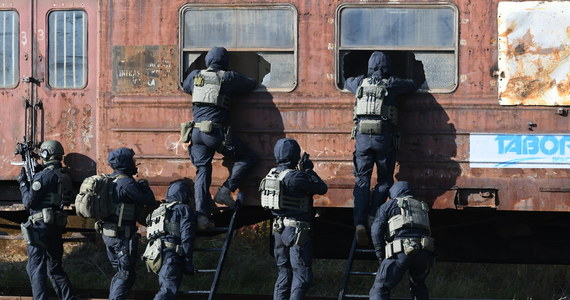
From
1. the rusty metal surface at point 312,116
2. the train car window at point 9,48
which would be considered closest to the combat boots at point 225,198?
the rusty metal surface at point 312,116

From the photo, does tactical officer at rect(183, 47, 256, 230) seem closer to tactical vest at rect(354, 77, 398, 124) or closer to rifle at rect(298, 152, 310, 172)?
rifle at rect(298, 152, 310, 172)

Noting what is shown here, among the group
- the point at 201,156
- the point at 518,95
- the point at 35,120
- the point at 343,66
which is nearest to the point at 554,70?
the point at 518,95

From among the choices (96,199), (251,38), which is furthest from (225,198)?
(251,38)

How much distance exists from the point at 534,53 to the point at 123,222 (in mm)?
4108

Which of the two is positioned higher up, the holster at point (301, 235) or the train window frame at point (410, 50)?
the train window frame at point (410, 50)

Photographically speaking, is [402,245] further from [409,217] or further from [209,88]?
[209,88]

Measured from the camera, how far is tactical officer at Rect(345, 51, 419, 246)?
8.48 m

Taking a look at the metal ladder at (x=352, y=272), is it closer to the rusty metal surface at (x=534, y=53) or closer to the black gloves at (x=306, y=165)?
the black gloves at (x=306, y=165)

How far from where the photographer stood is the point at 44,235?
9.02 metres

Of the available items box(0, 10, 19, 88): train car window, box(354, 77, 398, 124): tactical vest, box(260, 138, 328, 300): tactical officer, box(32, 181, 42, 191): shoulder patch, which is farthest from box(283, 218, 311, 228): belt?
box(0, 10, 19, 88): train car window

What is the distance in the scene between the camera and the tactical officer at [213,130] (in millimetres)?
8750

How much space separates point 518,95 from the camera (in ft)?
28.5

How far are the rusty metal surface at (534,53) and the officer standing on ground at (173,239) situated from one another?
124 inches

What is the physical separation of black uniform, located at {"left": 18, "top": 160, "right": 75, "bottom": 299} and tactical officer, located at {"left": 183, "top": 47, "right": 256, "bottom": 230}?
4.63 feet
